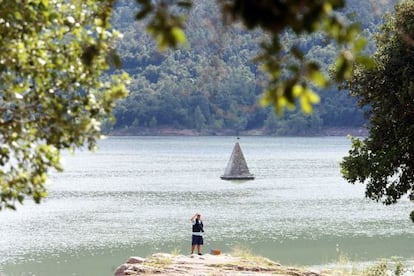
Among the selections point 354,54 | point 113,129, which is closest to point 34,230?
point 354,54

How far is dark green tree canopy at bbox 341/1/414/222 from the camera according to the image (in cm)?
2170

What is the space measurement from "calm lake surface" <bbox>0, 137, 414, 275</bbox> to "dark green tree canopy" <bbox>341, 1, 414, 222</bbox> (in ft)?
37.3

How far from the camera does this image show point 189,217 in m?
56.4

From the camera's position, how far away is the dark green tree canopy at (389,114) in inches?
854

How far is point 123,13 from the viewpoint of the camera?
603ft

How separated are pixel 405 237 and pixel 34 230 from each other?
20178 millimetres

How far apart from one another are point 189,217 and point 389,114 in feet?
116

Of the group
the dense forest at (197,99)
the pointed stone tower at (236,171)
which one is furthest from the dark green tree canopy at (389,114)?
the dense forest at (197,99)

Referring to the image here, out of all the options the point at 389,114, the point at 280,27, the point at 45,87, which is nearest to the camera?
the point at 280,27

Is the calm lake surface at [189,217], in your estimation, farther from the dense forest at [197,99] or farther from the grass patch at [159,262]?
the dense forest at [197,99]

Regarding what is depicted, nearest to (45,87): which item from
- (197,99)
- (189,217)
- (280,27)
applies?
(280,27)

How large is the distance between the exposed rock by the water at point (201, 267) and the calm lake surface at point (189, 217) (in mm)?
6870

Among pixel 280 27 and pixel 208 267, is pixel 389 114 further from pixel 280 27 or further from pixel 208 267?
pixel 280 27

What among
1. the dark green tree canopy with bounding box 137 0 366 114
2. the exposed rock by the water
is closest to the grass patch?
the exposed rock by the water
